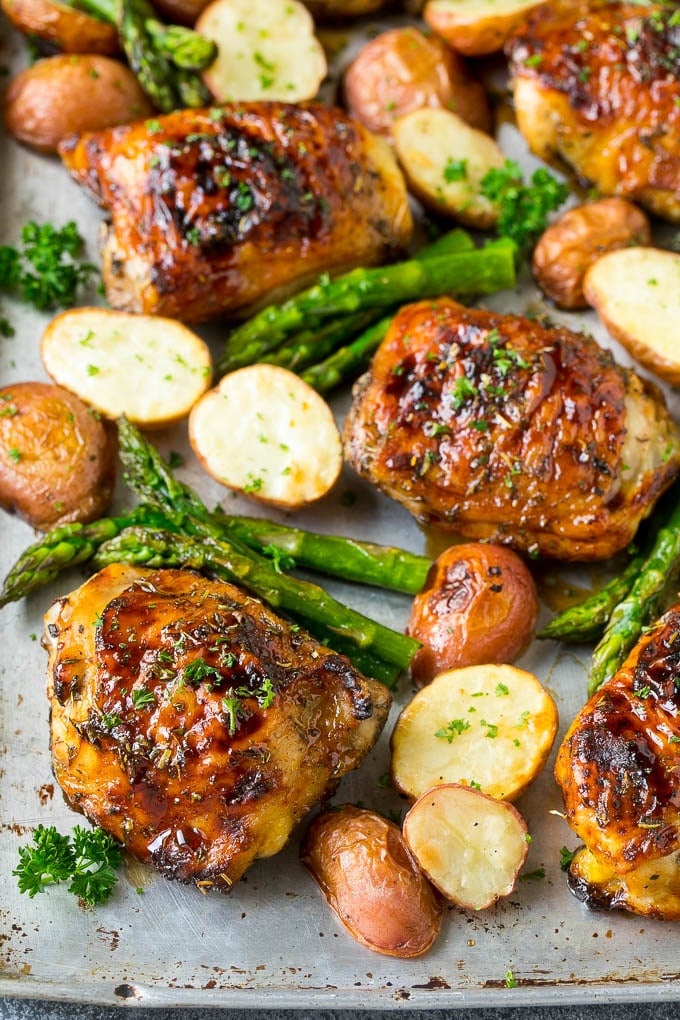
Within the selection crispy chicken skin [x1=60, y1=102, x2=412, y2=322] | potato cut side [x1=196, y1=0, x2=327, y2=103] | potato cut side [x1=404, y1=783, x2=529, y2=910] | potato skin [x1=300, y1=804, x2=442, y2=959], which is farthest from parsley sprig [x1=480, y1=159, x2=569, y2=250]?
potato skin [x1=300, y1=804, x2=442, y2=959]

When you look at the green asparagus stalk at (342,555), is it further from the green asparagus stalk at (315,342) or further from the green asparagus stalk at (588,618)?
the green asparagus stalk at (315,342)

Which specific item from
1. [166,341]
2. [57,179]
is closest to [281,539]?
[166,341]

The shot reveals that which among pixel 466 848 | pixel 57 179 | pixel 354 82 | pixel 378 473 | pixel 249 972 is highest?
pixel 354 82

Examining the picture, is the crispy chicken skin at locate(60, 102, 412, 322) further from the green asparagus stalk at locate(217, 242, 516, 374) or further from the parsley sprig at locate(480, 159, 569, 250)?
the parsley sprig at locate(480, 159, 569, 250)

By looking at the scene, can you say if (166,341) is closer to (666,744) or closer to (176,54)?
(176,54)

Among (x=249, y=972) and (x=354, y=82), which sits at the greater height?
(x=354, y=82)

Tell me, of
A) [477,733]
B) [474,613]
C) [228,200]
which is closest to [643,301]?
[474,613]

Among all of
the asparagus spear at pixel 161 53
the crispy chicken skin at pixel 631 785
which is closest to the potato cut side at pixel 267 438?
the crispy chicken skin at pixel 631 785
